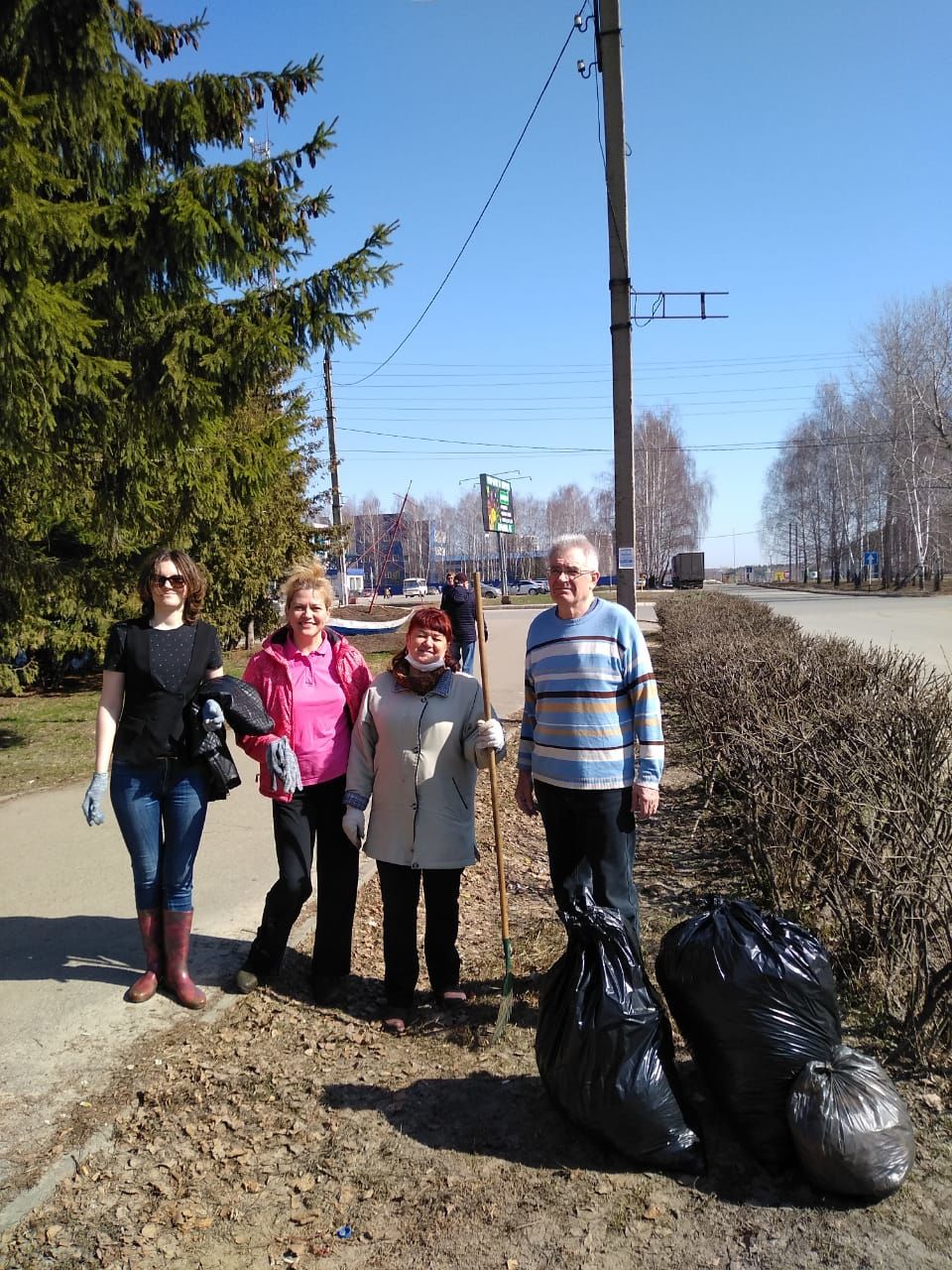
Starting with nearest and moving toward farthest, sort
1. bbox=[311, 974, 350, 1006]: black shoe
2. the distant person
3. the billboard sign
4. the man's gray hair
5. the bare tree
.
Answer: the man's gray hair, bbox=[311, 974, 350, 1006]: black shoe, the distant person, the billboard sign, the bare tree

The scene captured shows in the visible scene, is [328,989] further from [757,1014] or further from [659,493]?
[659,493]

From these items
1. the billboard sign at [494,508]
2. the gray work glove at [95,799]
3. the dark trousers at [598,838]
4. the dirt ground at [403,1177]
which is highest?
the billboard sign at [494,508]

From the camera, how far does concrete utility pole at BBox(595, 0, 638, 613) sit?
8.27 meters

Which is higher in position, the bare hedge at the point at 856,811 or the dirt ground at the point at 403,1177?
the bare hedge at the point at 856,811

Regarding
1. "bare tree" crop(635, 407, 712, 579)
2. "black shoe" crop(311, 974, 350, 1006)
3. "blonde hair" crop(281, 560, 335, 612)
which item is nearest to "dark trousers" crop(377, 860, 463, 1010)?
"black shoe" crop(311, 974, 350, 1006)

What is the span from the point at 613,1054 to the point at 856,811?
146 centimetres

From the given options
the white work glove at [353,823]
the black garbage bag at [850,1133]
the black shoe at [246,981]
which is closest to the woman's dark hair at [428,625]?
the white work glove at [353,823]

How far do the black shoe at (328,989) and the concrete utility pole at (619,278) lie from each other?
5.99m

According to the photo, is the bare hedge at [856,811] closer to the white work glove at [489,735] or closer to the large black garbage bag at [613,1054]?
the large black garbage bag at [613,1054]

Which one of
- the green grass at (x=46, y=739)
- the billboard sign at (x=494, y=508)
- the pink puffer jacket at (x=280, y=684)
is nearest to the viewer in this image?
the pink puffer jacket at (x=280, y=684)

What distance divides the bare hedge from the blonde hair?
2.00 m

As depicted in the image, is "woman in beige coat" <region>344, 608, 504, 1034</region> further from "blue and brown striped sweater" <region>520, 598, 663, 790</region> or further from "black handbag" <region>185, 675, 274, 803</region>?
"black handbag" <region>185, 675, 274, 803</region>

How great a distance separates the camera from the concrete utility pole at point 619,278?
8266 mm

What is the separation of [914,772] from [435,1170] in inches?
90.6
